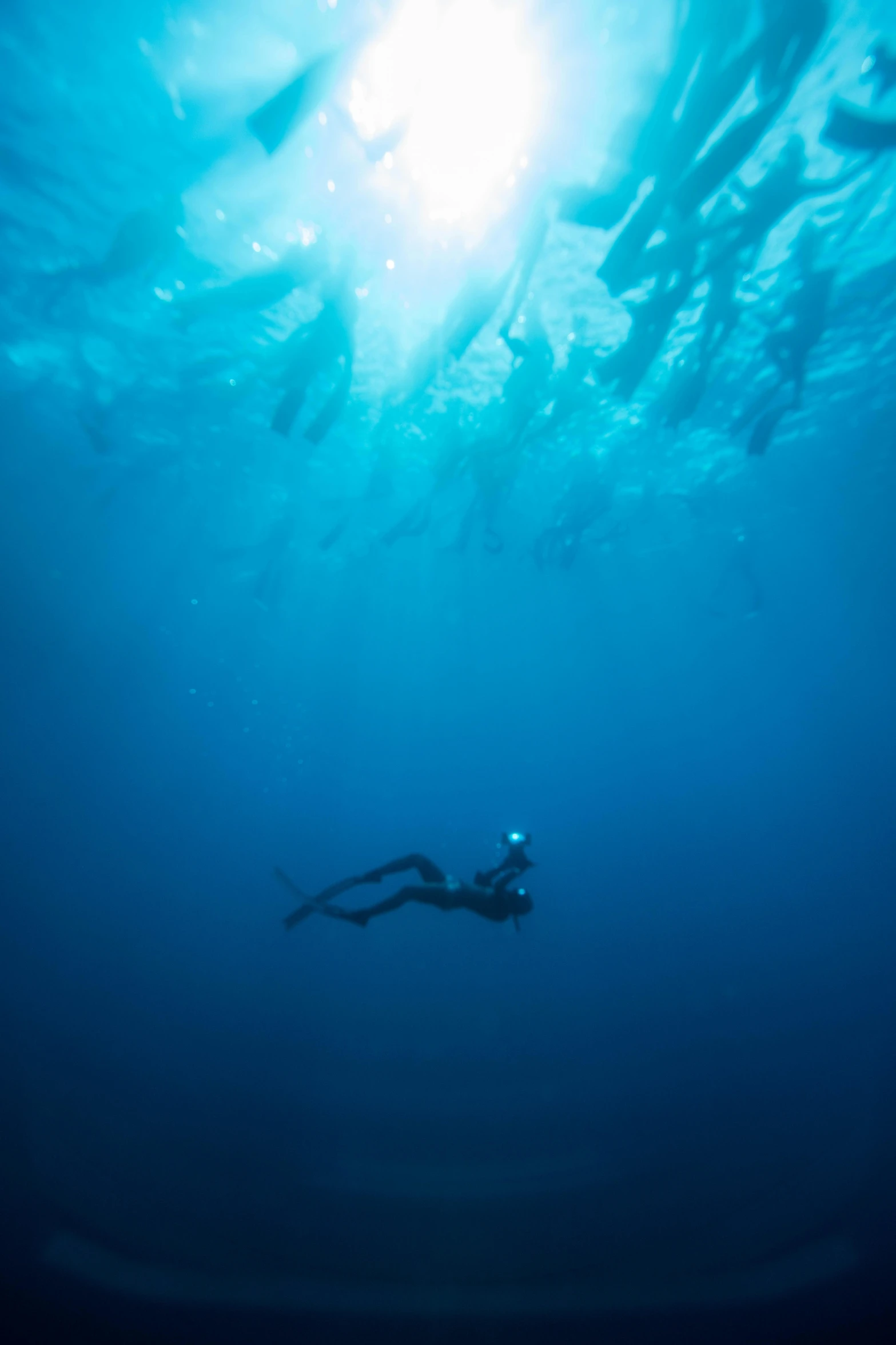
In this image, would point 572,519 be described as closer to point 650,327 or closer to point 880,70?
point 650,327

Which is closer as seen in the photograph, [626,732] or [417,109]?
[417,109]

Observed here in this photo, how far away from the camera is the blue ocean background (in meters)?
7.12

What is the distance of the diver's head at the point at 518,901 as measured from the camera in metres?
6.98

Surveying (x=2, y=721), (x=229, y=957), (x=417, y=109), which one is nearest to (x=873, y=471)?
(x=417, y=109)

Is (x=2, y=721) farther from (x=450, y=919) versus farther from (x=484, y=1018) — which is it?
(x=450, y=919)

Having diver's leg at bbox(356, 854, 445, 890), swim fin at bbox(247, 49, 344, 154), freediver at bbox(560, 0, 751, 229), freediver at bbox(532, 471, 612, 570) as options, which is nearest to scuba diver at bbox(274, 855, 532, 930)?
diver's leg at bbox(356, 854, 445, 890)

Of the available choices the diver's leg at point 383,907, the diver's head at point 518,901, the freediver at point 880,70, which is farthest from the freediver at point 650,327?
the diver's leg at point 383,907

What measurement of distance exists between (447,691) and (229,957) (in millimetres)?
22988

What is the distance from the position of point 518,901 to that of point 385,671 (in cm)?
2414

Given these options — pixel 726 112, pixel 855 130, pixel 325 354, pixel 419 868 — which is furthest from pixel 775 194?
pixel 419 868

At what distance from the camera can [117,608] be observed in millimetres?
23453

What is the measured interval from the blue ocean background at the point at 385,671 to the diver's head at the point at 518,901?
7.25 m

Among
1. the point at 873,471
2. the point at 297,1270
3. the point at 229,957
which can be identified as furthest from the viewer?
the point at 229,957

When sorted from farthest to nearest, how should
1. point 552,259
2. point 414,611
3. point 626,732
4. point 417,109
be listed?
point 626,732, point 414,611, point 552,259, point 417,109
